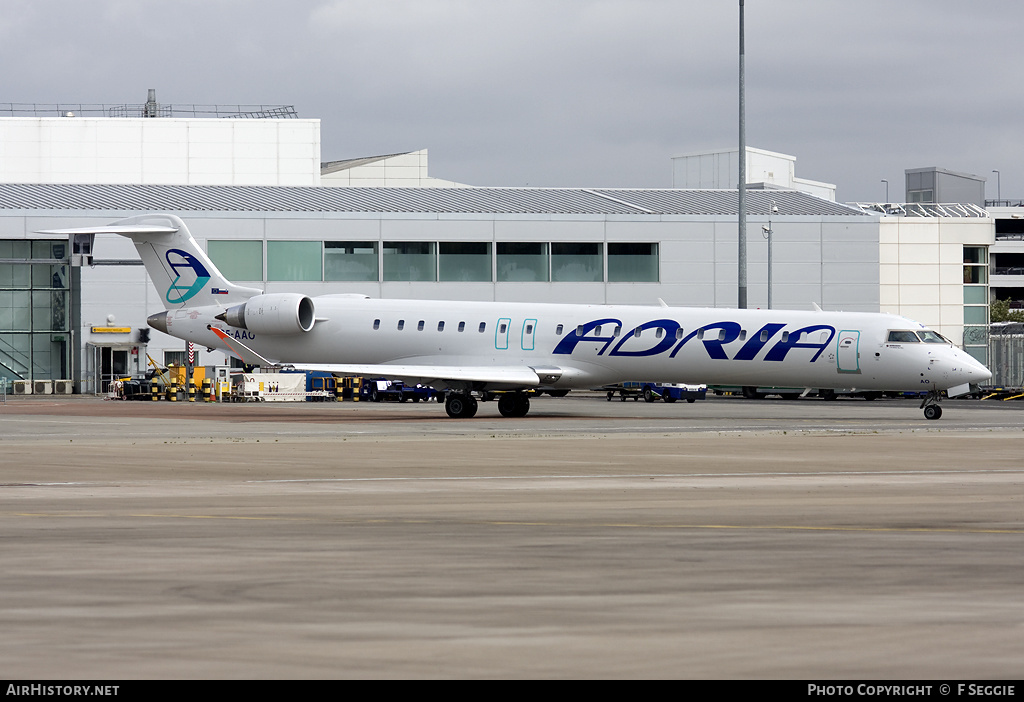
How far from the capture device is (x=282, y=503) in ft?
A: 48.2

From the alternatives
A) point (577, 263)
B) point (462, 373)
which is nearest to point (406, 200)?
point (577, 263)

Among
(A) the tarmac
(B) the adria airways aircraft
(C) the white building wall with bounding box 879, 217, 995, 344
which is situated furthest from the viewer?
(C) the white building wall with bounding box 879, 217, 995, 344

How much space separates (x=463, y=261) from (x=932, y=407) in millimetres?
36637

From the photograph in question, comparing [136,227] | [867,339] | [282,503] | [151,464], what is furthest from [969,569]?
[136,227]

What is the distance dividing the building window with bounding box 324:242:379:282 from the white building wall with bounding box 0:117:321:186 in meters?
29.6

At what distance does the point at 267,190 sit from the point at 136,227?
32.6m

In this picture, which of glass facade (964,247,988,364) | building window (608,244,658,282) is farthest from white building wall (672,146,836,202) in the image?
building window (608,244,658,282)

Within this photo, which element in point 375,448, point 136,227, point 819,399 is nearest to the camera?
point 375,448

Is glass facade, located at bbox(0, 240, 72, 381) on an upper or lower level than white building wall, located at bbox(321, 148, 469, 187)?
lower

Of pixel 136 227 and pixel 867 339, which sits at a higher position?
pixel 136 227

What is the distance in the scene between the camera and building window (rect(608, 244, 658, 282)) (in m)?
70.9

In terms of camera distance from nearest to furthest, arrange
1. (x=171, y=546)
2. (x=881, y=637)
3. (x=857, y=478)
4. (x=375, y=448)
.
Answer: (x=881, y=637) < (x=171, y=546) < (x=857, y=478) < (x=375, y=448)

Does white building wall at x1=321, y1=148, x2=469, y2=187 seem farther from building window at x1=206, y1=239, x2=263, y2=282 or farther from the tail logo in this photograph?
the tail logo

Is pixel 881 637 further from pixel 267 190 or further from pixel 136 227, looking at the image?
pixel 267 190
